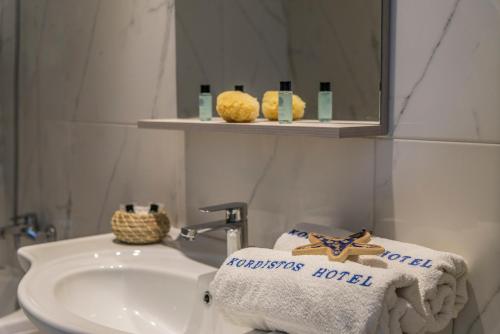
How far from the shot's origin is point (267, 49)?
54.4 inches

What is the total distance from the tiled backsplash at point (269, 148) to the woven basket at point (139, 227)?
11cm

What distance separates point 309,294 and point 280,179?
0.48 meters

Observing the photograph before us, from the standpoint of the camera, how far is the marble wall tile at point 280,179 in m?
1.24

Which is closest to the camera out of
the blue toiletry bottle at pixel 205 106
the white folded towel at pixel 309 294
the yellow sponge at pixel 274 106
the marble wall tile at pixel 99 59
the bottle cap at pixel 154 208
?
the white folded towel at pixel 309 294

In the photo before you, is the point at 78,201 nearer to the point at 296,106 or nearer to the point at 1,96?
the point at 1,96

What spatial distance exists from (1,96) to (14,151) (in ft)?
0.74

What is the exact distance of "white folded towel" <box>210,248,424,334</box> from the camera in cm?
89

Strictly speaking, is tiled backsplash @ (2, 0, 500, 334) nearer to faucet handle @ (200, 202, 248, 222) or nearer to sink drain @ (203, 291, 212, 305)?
faucet handle @ (200, 202, 248, 222)

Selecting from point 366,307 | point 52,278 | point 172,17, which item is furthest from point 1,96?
point 366,307

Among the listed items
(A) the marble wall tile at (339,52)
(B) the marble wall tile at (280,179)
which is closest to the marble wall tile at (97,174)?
(B) the marble wall tile at (280,179)

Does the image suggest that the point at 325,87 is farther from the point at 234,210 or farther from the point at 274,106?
the point at 234,210

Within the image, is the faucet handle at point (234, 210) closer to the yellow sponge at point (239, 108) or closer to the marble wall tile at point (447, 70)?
the yellow sponge at point (239, 108)

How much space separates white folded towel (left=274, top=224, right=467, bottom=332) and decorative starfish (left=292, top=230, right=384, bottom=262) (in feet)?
0.06

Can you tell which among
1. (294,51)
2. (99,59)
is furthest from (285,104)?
(99,59)
